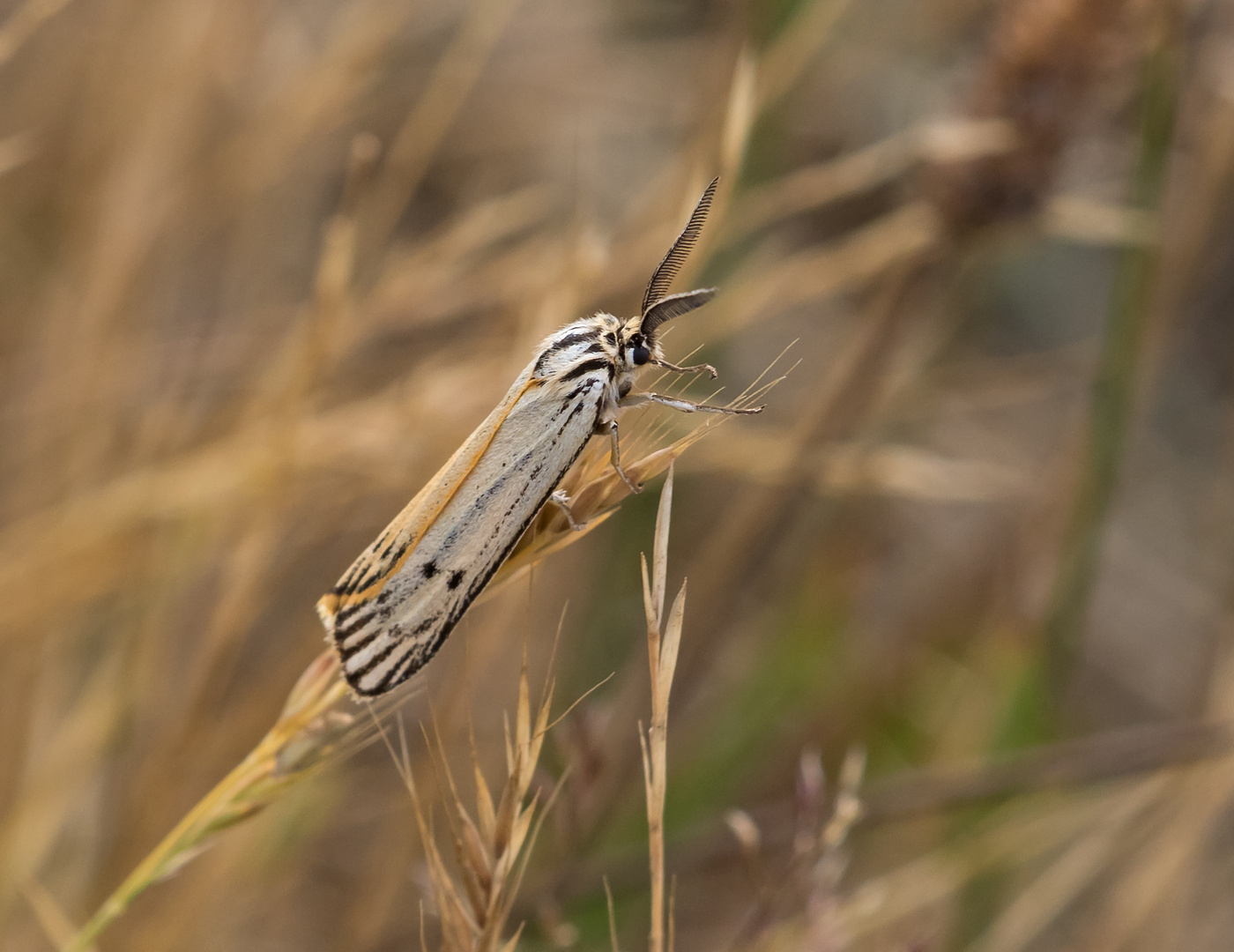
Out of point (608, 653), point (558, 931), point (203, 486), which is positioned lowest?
point (558, 931)

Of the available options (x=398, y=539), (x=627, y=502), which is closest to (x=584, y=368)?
(x=398, y=539)

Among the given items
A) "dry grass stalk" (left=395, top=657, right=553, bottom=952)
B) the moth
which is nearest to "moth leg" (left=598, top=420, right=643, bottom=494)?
the moth

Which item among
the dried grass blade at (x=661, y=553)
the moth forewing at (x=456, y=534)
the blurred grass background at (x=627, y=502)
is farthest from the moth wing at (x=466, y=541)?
the dried grass blade at (x=661, y=553)

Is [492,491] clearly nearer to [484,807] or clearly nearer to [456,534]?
[456,534]

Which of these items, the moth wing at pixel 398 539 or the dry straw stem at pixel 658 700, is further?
the moth wing at pixel 398 539

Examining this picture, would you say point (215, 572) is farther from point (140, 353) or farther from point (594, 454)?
point (594, 454)

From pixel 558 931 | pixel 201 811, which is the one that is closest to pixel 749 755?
pixel 558 931

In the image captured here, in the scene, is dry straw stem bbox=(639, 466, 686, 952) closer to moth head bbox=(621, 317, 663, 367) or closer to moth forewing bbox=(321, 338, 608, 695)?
moth forewing bbox=(321, 338, 608, 695)

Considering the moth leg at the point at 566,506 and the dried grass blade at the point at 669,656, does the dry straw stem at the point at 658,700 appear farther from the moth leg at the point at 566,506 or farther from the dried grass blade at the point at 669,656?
the moth leg at the point at 566,506
